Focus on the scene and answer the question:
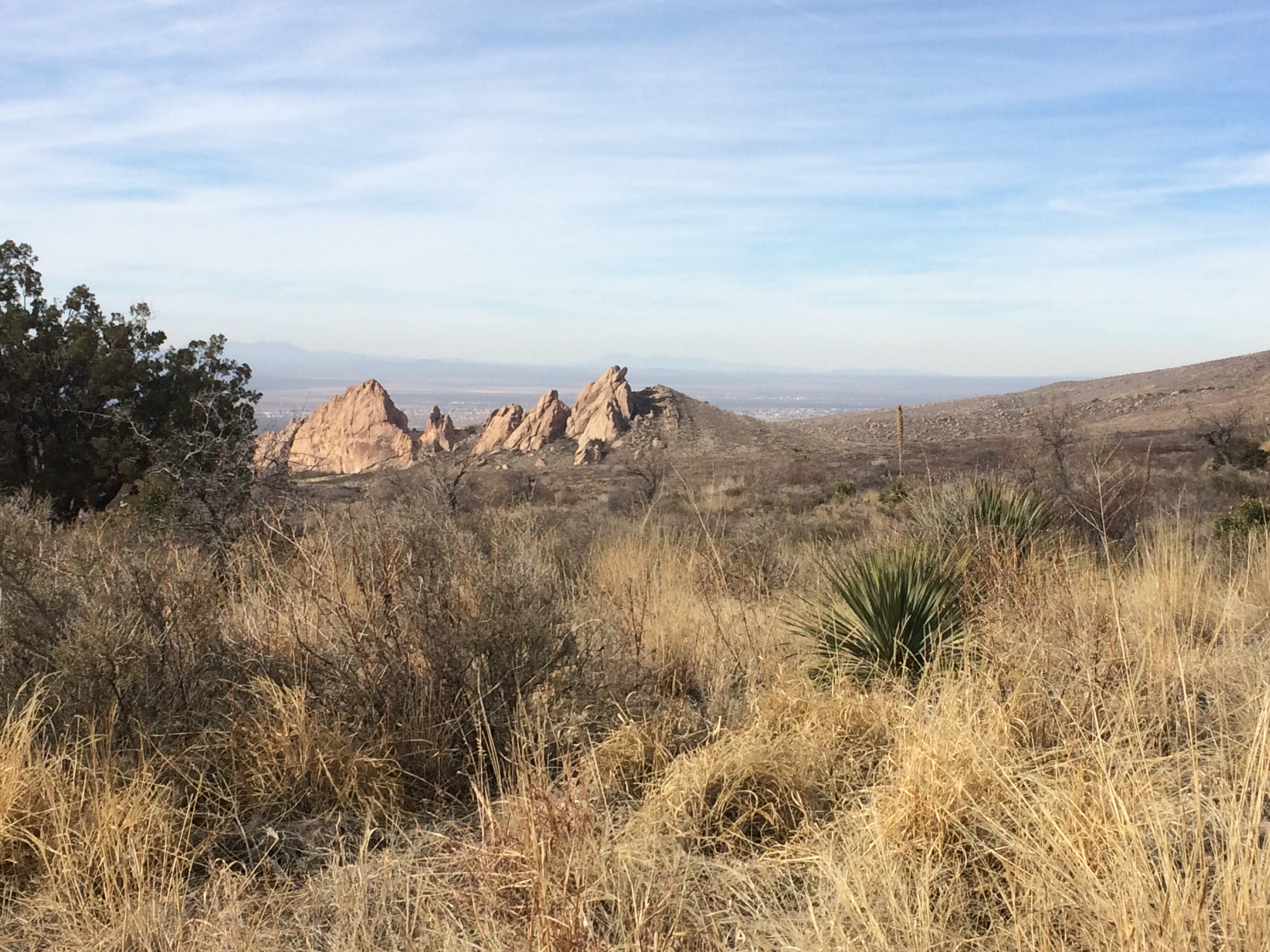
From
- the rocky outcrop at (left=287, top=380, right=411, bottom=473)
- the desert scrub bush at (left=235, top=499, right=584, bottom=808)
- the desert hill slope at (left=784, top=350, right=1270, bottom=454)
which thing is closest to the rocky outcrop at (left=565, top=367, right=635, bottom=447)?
the rocky outcrop at (left=287, top=380, right=411, bottom=473)

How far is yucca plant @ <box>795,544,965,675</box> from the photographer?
208 inches

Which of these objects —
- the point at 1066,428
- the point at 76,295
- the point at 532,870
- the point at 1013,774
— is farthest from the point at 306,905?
the point at 1066,428

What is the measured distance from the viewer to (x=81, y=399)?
17188 mm

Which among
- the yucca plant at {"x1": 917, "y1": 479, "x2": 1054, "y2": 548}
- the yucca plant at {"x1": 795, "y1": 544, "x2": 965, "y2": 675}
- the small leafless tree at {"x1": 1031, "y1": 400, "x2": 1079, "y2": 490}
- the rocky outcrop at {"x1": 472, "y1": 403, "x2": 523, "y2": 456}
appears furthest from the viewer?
the rocky outcrop at {"x1": 472, "y1": 403, "x2": 523, "y2": 456}

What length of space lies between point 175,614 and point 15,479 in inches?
585

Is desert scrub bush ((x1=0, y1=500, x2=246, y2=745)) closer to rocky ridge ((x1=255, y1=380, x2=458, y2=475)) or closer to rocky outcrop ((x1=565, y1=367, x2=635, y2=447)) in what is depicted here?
rocky ridge ((x1=255, y1=380, x2=458, y2=475))

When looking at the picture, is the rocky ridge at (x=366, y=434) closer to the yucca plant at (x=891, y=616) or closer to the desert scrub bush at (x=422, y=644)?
the yucca plant at (x=891, y=616)

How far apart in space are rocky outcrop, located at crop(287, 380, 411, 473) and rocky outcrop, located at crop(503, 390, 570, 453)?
369cm

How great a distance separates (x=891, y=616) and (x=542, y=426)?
1490 inches

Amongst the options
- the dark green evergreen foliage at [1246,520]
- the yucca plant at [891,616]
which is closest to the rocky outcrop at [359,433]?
the dark green evergreen foliage at [1246,520]

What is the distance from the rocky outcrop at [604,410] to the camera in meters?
41.6

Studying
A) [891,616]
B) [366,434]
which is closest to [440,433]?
[366,434]

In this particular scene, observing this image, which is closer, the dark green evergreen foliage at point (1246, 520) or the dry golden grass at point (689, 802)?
the dry golden grass at point (689, 802)

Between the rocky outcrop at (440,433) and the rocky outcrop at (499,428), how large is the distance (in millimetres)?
1276
